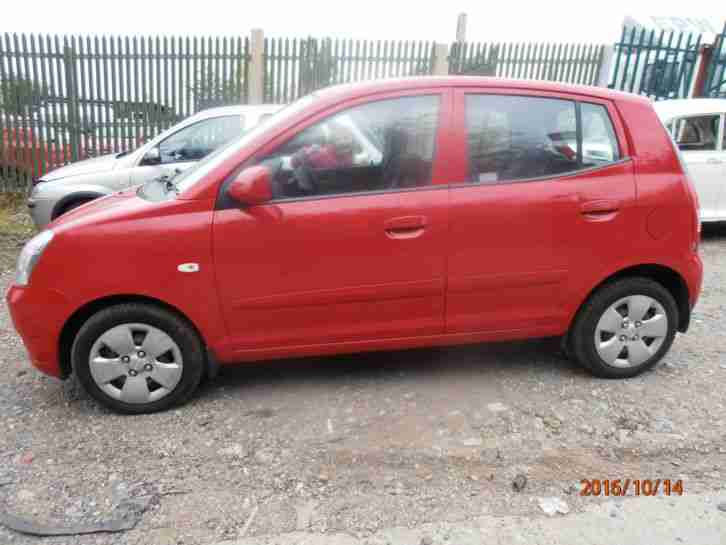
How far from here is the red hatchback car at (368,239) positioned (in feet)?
10.6

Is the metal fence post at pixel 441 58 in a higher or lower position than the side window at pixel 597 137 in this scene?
higher

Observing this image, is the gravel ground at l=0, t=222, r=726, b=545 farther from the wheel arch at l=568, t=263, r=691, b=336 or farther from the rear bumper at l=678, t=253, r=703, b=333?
the rear bumper at l=678, t=253, r=703, b=333

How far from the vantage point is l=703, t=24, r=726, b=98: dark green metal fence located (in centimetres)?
1137

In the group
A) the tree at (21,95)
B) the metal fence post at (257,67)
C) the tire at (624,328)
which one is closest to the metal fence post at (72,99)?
the tree at (21,95)

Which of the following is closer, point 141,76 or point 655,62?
point 141,76

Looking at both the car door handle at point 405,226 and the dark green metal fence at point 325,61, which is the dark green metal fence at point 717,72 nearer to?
the dark green metal fence at point 325,61

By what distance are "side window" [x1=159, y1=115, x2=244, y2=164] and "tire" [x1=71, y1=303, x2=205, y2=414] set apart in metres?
3.64

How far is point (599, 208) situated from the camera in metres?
3.47

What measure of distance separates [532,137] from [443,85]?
1.89 ft

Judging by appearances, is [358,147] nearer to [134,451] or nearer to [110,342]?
[110,342]

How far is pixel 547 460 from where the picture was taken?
3037 mm

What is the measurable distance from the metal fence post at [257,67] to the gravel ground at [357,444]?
23.2 feet

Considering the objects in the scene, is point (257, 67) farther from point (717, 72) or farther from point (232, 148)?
point (717, 72)

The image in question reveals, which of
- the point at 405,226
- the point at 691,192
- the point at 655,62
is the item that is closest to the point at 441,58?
the point at 655,62
